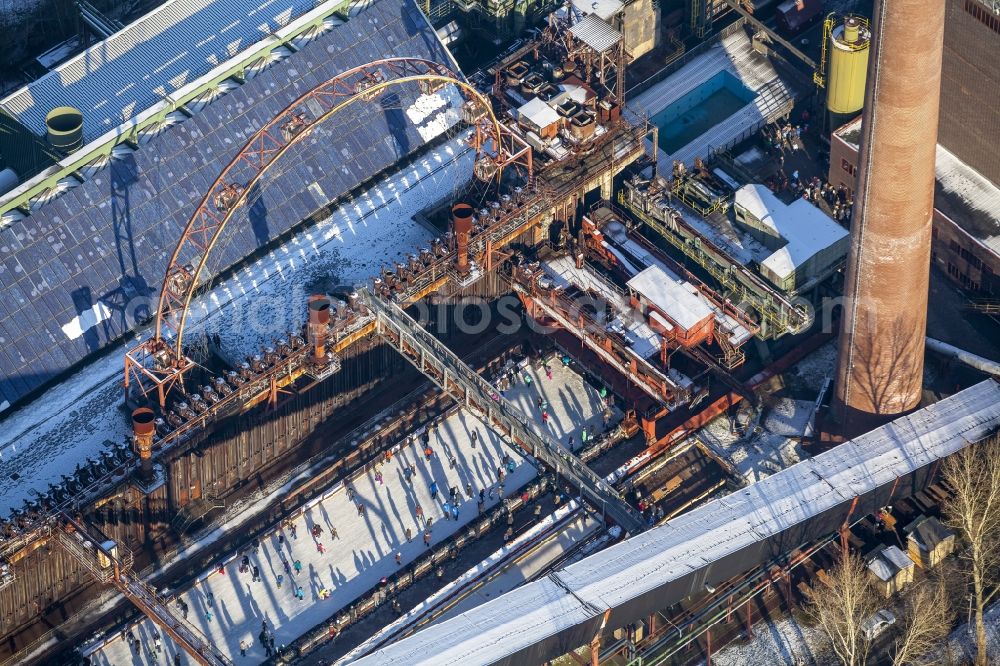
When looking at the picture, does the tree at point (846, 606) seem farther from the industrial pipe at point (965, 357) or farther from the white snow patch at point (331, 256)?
the white snow patch at point (331, 256)

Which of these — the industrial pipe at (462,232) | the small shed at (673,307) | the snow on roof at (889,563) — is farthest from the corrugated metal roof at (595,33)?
the snow on roof at (889,563)

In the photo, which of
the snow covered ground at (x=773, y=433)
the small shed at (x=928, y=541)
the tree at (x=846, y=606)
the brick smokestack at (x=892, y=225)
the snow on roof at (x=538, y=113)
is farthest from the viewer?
the snow on roof at (x=538, y=113)

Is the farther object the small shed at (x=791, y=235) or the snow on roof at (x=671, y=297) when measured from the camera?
the small shed at (x=791, y=235)

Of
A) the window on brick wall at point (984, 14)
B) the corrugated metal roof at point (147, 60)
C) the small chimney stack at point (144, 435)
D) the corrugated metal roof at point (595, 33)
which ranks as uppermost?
the corrugated metal roof at point (147, 60)

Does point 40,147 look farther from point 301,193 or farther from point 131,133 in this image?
point 301,193

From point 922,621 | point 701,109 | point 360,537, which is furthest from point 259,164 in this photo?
point 922,621
